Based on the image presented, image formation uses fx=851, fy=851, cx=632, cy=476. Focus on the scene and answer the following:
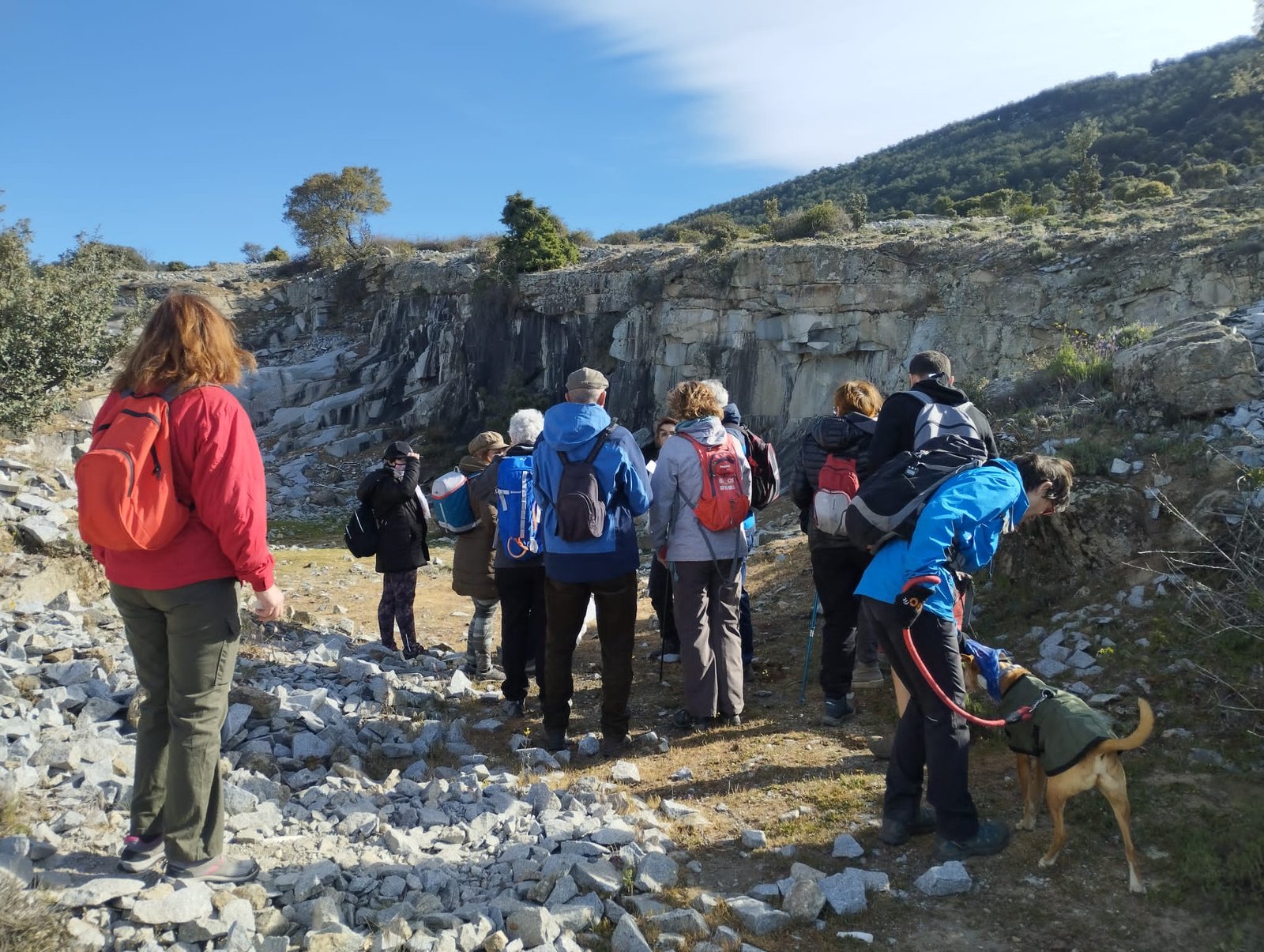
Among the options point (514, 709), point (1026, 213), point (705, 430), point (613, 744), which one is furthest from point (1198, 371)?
point (1026, 213)

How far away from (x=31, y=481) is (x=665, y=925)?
8442 millimetres

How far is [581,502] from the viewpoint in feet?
14.0

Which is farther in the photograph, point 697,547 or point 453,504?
point 453,504

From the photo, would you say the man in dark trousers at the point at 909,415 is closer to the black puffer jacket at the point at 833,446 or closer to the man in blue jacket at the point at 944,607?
the man in blue jacket at the point at 944,607

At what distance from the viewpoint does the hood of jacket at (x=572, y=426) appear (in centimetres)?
438

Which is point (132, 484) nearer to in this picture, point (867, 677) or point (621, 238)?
point (867, 677)

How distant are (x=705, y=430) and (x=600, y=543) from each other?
88cm

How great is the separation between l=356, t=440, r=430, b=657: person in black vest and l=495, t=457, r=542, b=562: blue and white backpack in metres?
1.49

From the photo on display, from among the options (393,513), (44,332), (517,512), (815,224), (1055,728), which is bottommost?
(1055,728)

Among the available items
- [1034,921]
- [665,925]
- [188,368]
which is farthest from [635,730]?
[188,368]

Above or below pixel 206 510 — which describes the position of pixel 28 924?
below

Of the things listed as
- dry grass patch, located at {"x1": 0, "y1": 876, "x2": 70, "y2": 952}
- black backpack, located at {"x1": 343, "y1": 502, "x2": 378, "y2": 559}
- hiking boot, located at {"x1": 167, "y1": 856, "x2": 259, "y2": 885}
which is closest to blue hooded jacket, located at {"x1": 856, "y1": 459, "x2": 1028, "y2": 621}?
hiking boot, located at {"x1": 167, "y1": 856, "x2": 259, "y2": 885}

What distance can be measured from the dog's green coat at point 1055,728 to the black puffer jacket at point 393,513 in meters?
4.58

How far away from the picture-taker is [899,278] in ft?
61.6
